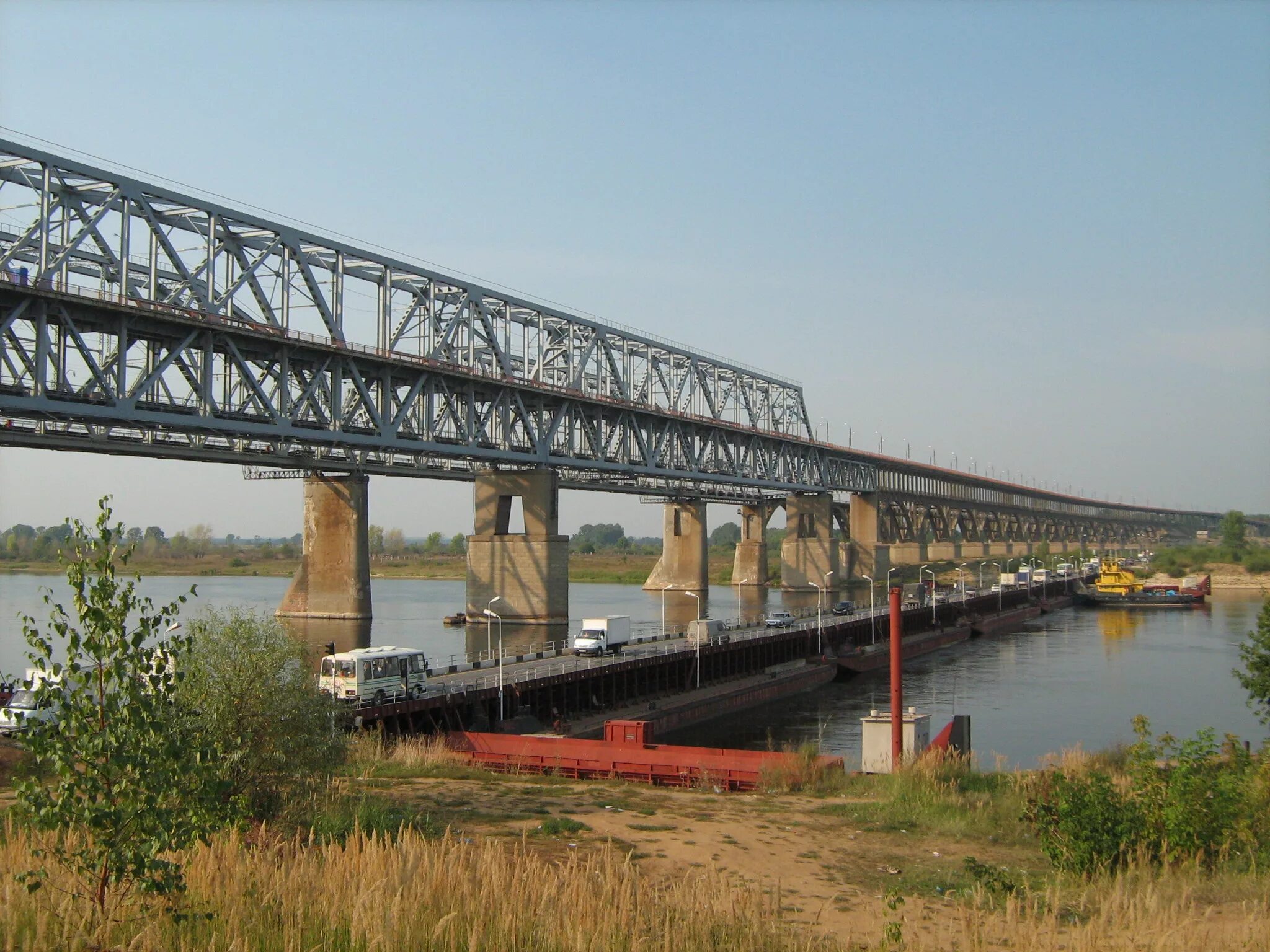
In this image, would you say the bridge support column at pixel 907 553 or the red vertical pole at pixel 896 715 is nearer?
the red vertical pole at pixel 896 715

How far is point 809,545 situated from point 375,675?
356ft

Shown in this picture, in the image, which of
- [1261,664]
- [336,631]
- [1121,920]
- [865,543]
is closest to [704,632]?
[1261,664]

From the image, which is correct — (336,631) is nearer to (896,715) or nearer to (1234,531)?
(896,715)

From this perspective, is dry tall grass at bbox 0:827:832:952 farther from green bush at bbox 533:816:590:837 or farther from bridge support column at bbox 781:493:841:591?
bridge support column at bbox 781:493:841:591

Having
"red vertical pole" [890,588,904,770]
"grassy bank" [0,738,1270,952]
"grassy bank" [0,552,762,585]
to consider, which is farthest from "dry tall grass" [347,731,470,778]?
"grassy bank" [0,552,762,585]

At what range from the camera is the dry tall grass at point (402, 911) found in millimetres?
9703

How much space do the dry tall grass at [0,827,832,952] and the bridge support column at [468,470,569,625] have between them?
71574 millimetres

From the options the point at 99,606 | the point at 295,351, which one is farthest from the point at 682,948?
the point at 295,351

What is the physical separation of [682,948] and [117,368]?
168 ft

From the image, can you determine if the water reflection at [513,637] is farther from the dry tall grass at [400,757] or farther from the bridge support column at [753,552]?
the bridge support column at [753,552]

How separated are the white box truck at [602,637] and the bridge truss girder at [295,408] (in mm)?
20992

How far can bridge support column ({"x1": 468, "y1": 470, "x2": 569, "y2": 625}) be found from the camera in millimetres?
84438

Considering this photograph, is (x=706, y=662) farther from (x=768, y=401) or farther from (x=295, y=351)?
(x=768, y=401)

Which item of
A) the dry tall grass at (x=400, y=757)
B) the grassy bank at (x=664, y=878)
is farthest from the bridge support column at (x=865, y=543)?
the grassy bank at (x=664, y=878)
